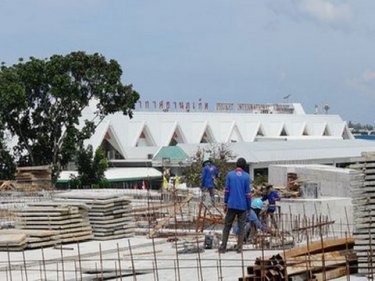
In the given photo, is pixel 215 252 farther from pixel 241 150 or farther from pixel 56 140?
pixel 241 150

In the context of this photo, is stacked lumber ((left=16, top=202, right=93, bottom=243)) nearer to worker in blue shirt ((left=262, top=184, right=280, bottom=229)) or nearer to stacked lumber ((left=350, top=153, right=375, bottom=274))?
worker in blue shirt ((left=262, top=184, right=280, bottom=229))

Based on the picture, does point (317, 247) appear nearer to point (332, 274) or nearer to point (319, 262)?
point (319, 262)

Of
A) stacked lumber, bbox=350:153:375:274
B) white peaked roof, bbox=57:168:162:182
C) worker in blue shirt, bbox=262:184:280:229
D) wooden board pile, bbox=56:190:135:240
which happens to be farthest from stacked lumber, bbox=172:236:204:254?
white peaked roof, bbox=57:168:162:182

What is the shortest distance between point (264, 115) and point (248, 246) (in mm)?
58085

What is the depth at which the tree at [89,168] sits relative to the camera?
38750 mm

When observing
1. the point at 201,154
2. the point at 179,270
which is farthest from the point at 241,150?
the point at 179,270

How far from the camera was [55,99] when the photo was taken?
3694 centimetres

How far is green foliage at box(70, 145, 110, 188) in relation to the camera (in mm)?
38719

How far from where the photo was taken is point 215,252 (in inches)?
482

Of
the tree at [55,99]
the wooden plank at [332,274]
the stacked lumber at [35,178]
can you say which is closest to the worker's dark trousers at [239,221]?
the wooden plank at [332,274]

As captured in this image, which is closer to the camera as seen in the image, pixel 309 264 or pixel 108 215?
pixel 309 264

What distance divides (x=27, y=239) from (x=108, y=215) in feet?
5.74

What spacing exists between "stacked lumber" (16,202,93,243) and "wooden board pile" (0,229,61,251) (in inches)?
6.0

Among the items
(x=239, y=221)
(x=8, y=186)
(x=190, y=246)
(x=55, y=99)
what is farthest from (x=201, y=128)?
(x=239, y=221)
